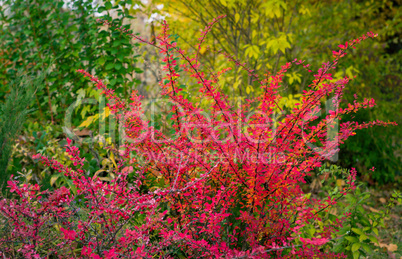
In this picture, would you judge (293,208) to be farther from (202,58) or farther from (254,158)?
(202,58)

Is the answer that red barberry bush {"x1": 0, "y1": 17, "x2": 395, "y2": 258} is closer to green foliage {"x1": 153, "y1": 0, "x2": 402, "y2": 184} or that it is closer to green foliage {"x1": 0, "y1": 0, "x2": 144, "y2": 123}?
green foliage {"x1": 0, "y1": 0, "x2": 144, "y2": 123}

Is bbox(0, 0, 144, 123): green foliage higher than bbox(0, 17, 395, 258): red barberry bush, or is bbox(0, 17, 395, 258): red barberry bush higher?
bbox(0, 0, 144, 123): green foliage

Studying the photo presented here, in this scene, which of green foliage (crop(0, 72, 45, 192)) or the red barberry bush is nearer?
the red barberry bush

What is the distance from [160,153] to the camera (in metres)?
2.12

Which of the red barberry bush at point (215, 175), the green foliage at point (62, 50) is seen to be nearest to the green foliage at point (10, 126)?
the red barberry bush at point (215, 175)

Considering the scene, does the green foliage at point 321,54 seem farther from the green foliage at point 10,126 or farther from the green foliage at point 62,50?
the green foliage at point 10,126

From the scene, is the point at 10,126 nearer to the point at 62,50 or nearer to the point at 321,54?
the point at 62,50

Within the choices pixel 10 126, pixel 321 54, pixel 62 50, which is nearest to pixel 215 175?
pixel 10 126

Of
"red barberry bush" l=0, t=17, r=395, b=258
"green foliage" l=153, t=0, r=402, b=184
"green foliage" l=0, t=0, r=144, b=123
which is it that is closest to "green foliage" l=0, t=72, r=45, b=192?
"red barberry bush" l=0, t=17, r=395, b=258

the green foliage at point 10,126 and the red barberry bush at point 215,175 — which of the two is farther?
the green foliage at point 10,126

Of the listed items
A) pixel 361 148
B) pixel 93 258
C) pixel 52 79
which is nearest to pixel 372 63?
pixel 361 148

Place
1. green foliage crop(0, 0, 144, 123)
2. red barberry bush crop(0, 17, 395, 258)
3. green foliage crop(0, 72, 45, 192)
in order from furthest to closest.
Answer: green foliage crop(0, 0, 144, 123) → green foliage crop(0, 72, 45, 192) → red barberry bush crop(0, 17, 395, 258)

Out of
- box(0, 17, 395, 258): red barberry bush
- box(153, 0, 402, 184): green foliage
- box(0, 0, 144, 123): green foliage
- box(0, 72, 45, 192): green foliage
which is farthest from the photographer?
box(153, 0, 402, 184): green foliage

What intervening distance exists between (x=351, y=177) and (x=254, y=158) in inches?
31.7
